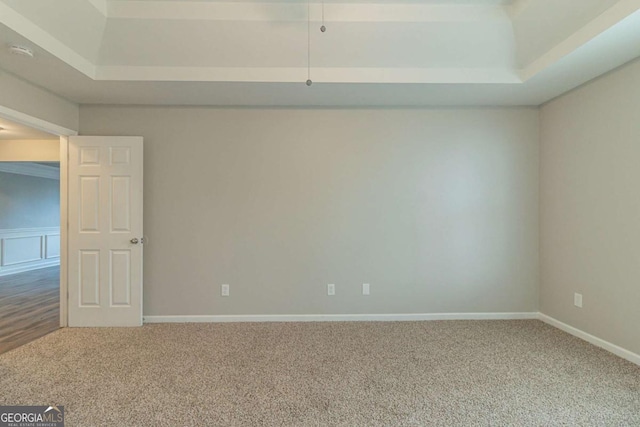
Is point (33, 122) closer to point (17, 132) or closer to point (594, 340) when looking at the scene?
point (17, 132)

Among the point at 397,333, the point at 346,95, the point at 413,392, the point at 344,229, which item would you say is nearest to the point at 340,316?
the point at 397,333

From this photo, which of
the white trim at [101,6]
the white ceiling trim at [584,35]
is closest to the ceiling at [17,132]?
the white trim at [101,6]

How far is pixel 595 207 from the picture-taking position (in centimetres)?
287

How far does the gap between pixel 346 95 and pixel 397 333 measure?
8.30ft

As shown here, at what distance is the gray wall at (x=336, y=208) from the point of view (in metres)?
3.48

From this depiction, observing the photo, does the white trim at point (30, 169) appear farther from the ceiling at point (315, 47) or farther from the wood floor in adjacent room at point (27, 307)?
the ceiling at point (315, 47)

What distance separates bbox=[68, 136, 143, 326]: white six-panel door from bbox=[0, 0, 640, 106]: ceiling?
654 mm

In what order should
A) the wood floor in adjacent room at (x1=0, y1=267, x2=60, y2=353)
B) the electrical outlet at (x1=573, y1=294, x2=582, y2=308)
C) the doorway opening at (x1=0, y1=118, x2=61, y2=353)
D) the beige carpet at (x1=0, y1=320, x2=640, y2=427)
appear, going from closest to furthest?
the beige carpet at (x1=0, y1=320, x2=640, y2=427) < the electrical outlet at (x1=573, y1=294, x2=582, y2=308) < the wood floor in adjacent room at (x1=0, y1=267, x2=60, y2=353) < the doorway opening at (x1=0, y1=118, x2=61, y2=353)

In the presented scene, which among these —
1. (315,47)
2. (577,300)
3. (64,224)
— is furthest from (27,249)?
(577,300)

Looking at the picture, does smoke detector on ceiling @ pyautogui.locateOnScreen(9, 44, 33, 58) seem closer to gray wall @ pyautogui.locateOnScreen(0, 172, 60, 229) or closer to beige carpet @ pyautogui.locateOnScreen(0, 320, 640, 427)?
beige carpet @ pyautogui.locateOnScreen(0, 320, 640, 427)

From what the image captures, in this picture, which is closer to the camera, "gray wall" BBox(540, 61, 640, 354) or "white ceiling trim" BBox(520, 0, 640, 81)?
"white ceiling trim" BBox(520, 0, 640, 81)

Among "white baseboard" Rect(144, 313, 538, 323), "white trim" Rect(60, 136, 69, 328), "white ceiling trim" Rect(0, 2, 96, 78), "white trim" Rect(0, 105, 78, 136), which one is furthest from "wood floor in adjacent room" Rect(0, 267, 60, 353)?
"white ceiling trim" Rect(0, 2, 96, 78)

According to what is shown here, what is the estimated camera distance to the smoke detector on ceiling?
223cm

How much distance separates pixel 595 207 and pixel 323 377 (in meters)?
2.93
